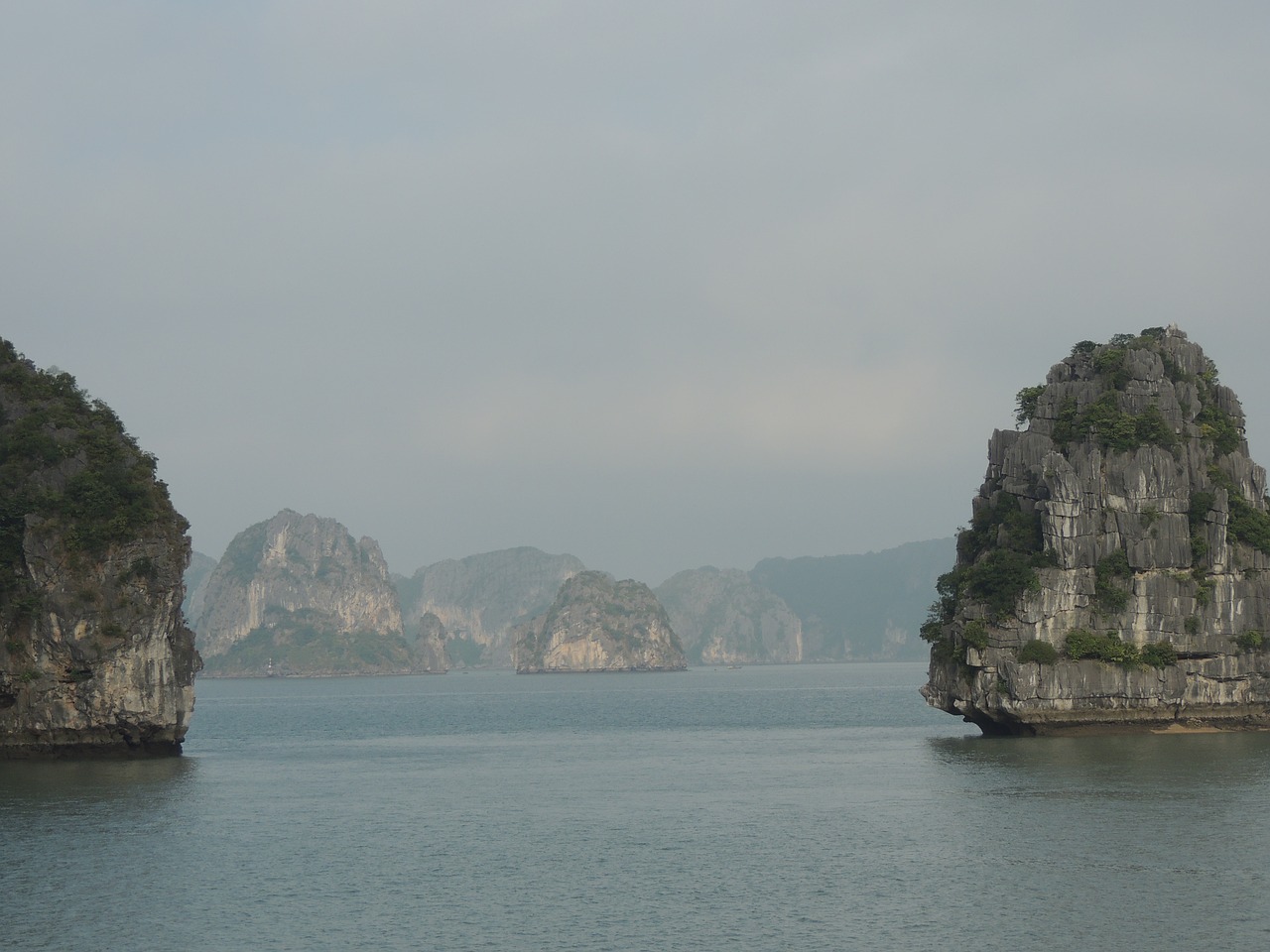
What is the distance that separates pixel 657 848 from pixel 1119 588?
3875 cm

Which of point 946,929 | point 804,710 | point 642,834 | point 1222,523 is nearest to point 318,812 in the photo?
point 642,834

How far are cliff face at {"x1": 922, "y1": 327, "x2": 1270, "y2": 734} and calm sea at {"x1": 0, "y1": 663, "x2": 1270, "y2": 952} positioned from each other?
2.42m

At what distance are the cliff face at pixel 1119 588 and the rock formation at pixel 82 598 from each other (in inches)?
1597

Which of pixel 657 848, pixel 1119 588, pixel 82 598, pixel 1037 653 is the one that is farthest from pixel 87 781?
pixel 1119 588

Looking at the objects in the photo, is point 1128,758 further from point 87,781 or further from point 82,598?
point 82,598

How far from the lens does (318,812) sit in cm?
5584

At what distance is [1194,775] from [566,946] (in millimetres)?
35661

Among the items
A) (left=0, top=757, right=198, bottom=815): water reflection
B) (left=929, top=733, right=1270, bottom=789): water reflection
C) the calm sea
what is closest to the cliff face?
(left=929, top=733, right=1270, bottom=789): water reflection

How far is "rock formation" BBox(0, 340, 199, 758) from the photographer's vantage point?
224 feet

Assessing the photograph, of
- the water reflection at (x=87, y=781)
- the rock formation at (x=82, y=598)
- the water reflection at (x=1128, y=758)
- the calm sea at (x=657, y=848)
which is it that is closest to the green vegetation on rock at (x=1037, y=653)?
the water reflection at (x=1128, y=758)

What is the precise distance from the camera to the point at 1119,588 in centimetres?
7662

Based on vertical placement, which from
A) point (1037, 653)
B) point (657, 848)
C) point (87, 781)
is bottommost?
point (657, 848)

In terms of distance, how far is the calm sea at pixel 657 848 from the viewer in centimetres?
3609

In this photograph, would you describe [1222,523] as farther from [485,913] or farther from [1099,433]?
[485,913]
